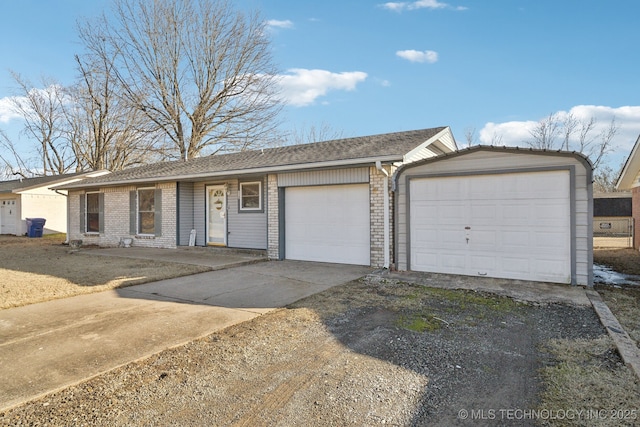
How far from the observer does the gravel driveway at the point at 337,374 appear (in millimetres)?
2611

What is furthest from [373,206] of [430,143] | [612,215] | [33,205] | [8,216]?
[8,216]

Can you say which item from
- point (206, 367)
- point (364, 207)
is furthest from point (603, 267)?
point (206, 367)

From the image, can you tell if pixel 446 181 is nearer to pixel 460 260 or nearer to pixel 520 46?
pixel 460 260

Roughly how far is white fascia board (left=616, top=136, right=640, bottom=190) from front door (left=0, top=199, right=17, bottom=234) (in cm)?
2945

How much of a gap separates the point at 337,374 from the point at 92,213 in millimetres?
16246

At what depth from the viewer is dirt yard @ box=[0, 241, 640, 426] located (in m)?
2.58

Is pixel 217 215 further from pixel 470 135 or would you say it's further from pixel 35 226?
pixel 470 135

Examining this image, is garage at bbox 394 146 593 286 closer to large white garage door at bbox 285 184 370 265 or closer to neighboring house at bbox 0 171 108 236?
large white garage door at bbox 285 184 370 265

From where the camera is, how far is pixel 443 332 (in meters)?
4.34

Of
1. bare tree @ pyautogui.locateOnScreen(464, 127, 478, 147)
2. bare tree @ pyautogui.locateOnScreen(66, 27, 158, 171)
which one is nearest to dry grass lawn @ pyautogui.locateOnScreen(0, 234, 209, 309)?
bare tree @ pyautogui.locateOnScreen(66, 27, 158, 171)

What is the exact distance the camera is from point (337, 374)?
3240 millimetres

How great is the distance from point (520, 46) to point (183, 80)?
20234mm

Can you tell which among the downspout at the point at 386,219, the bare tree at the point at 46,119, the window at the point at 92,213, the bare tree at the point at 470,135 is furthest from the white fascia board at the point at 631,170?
the bare tree at the point at 46,119

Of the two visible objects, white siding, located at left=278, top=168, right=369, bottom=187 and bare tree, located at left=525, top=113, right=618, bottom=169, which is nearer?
white siding, located at left=278, top=168, right=369, bottom=187
